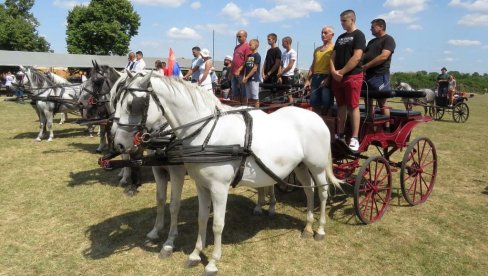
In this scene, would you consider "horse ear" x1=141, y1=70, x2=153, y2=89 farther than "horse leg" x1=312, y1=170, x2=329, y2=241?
No

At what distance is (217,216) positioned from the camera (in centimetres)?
383

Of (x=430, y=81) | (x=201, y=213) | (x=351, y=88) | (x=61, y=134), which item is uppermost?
(x=430, y=81)

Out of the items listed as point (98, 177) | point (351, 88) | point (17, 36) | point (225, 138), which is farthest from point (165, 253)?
point (17, 36)

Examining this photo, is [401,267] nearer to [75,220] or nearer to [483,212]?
[483,212]

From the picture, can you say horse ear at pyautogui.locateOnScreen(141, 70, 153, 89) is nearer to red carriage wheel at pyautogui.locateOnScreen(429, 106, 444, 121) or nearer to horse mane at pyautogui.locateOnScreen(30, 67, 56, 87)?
horse mane at pyautogui.locateOnScreen(30, 67, 56, 87)

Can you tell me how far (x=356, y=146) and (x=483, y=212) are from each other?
8.67 feet

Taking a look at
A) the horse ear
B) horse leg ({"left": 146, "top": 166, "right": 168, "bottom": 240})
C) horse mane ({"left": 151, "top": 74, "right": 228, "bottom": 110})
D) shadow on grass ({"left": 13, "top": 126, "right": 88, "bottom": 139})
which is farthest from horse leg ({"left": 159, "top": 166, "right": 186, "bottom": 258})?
shadow on grass ({"left": 13, "top": 126, "right": 88, "bottom": 139})

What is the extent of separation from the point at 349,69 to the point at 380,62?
125cm

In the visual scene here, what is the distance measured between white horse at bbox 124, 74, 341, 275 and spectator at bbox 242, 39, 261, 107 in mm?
2581

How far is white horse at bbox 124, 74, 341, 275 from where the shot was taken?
3572mm

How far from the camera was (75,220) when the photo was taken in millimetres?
5340

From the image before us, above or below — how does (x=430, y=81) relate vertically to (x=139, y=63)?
above

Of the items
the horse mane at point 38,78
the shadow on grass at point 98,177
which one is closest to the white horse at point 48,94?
the horse mane at point 38,78

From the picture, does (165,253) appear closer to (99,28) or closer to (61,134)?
(61,134)
